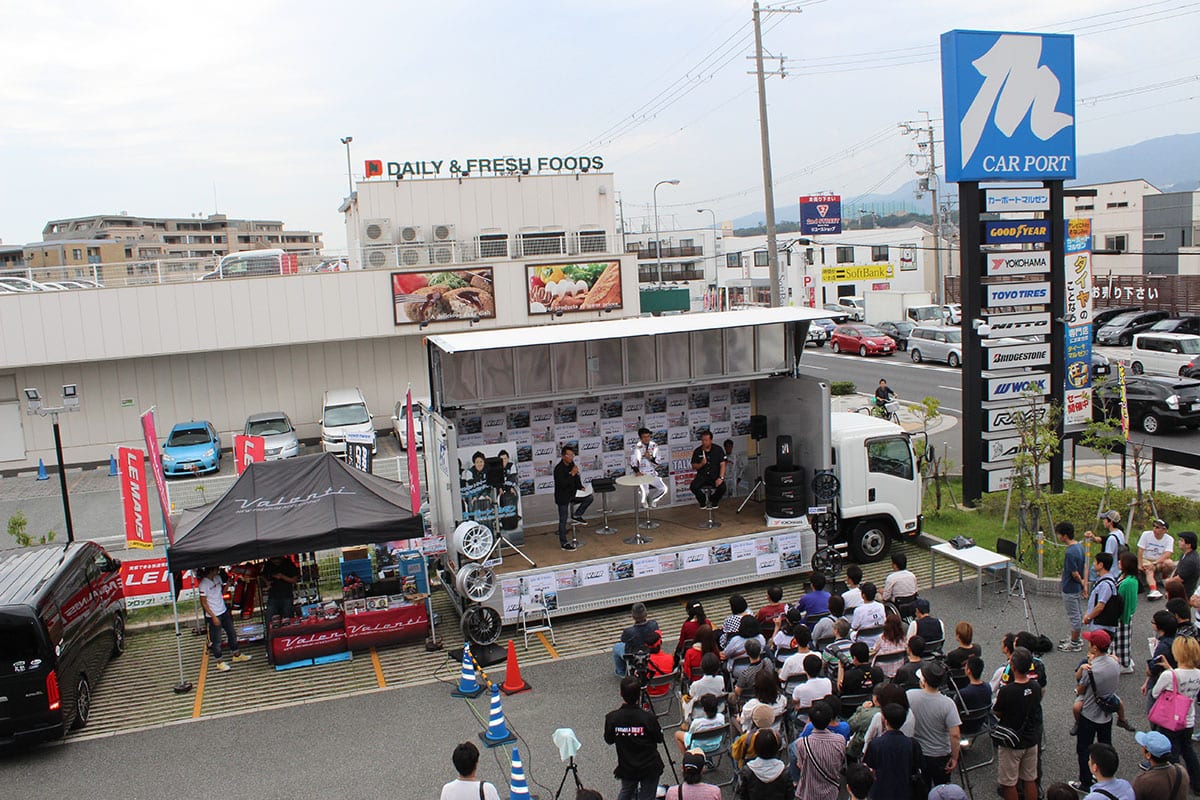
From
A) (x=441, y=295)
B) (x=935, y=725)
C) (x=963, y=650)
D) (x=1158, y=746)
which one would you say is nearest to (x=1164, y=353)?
(x=441, y=295)

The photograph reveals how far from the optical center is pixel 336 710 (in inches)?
444

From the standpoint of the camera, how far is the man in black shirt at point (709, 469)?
15656mm

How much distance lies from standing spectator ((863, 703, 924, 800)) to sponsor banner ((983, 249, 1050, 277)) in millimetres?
12682

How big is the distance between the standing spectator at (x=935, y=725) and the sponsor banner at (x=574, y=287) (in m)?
23.1

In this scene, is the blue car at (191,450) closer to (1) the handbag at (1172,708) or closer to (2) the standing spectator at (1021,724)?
(2) the standing spectator at (1021,724)

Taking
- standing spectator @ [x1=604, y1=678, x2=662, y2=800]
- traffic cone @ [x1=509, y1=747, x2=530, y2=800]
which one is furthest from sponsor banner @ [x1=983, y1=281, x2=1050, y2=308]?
traffic cone @ [x1=509, y1=747, x2=530, y2=800]

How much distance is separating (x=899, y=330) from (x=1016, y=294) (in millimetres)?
29942

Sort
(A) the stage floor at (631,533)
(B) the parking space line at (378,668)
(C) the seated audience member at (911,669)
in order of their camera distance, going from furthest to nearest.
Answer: (A) the stage floor at (631,533) < (B) the parking space line at (378,668) < (C) the seated audience member at (911,669)

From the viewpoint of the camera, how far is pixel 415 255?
96.4 feet

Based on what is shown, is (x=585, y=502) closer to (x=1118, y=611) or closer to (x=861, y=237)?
(x=1118, y=611)

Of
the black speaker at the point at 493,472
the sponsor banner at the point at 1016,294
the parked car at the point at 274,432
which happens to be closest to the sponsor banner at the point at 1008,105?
the sponsor banner at the point at 1016,294

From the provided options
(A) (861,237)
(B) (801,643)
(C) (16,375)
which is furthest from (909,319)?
(B) (801,643)

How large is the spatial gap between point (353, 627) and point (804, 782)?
750 cm

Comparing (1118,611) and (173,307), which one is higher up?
(173,307)
